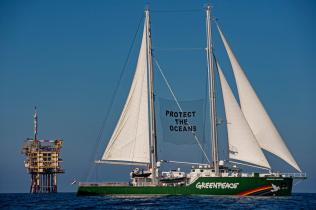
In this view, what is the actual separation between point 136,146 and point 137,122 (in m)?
1.99

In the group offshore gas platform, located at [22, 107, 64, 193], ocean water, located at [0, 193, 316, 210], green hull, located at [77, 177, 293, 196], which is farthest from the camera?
offshore gas platform, located at [22, 107, 64, 193]

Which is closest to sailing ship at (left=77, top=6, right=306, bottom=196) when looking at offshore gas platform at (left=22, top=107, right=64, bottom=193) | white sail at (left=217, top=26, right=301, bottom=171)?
white sail at (left=217, top=26, right=301, bottom=171)

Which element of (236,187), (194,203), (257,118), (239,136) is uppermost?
(257,118)

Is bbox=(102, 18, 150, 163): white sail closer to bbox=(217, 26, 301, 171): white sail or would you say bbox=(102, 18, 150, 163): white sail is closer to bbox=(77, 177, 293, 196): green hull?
bbox=(77, 177, 293, 196): green hull

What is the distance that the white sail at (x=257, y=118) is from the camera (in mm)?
55812

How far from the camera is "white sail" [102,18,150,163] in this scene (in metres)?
59.3

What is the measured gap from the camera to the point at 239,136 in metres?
56.4

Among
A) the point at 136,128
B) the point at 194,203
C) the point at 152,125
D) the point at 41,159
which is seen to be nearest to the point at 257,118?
the point at 152,125

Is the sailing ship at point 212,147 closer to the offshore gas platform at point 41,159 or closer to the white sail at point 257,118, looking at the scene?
the white sail at point 257,118

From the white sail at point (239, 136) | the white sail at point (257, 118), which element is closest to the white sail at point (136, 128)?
the white sail at point (239, 136)

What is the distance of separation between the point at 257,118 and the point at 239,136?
1993 millimetres

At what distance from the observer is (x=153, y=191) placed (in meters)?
57.6

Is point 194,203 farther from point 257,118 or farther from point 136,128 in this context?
point 136,128

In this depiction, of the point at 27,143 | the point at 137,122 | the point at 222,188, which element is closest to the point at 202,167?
the point at 222,188
